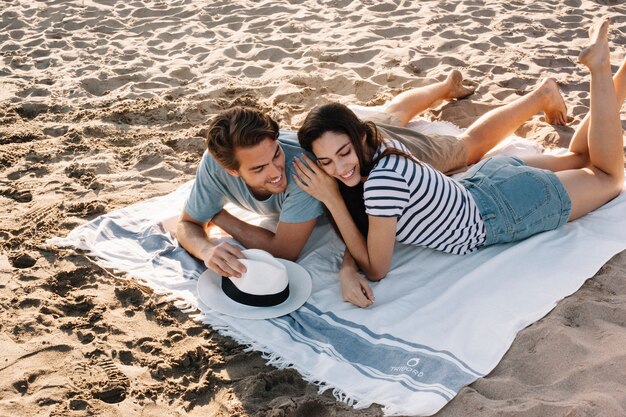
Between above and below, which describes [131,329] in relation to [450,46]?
below

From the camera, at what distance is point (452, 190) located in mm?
3553

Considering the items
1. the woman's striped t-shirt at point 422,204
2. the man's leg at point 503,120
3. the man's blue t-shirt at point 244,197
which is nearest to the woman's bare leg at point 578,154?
the man's leg at point 503,120

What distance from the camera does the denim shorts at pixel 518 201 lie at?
369cm

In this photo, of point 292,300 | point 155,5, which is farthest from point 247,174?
point 155,5

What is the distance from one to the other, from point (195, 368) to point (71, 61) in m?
4.85

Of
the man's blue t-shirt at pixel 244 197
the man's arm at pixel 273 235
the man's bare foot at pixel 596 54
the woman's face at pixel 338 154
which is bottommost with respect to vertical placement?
the man's arm at pixel 273 235

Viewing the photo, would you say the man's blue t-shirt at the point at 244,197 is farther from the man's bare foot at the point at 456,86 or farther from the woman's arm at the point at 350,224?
the man's bare foot at the point at 456,86

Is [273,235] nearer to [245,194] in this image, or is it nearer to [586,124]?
[245,194]

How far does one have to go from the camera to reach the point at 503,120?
4691mm

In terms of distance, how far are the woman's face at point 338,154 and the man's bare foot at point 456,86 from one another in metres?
2.33

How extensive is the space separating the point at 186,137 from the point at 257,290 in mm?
2408

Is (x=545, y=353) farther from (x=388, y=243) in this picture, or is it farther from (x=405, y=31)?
(x=405, y=31)

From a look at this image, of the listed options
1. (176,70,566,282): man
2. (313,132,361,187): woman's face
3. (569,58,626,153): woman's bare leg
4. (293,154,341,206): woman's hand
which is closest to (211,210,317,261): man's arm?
(176,70,566,282): man

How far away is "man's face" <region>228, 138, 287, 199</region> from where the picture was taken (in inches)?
130
